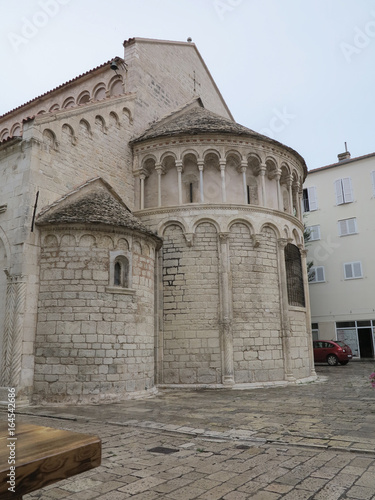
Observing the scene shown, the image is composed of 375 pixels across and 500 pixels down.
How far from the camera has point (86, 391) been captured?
10305mm

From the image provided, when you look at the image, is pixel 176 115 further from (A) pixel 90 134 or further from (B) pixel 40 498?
(B) pixel 40 498

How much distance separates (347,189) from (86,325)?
22.3m

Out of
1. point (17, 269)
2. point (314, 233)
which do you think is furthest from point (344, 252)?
point (17, 269)

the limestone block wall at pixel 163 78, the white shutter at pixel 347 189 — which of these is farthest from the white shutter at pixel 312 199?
the limestone block wall at pixel 163 78

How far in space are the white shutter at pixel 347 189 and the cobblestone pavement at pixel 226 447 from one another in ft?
62.8

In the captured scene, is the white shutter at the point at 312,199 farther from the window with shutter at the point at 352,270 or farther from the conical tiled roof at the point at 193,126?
the conical tiled roof at the point at 193,126

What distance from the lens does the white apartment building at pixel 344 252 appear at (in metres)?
25.5

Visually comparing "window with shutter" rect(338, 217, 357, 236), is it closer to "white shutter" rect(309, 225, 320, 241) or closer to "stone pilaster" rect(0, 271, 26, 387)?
"white shutter" rect(309, 225, 320, 241)

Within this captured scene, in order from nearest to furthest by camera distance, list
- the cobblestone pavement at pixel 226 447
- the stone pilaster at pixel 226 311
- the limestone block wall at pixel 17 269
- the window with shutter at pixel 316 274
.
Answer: the cobblestone pavement at pixel 226 447 < the limestone block wall at pixel 17 269 < the stone pilaster at pixel 226 311 < the window with shutter at pixel 316 274

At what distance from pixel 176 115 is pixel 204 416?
43.0 ft

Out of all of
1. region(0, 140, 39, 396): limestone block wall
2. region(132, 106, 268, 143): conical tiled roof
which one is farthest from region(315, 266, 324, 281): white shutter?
region(0, 140, 39, 396): limestone block wall

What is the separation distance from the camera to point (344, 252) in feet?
88.2

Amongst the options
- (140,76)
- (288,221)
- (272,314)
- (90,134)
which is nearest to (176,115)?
(140,76)

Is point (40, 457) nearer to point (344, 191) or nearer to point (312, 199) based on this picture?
point (344, 191)
